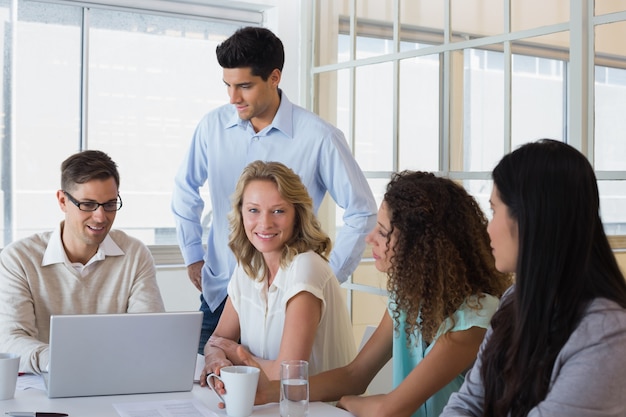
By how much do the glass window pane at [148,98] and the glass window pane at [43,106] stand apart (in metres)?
0.12

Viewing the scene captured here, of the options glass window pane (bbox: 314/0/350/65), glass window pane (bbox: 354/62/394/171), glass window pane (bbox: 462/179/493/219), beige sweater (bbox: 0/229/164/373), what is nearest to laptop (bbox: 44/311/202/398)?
beige sweater (bbox: 0/229/164/373)

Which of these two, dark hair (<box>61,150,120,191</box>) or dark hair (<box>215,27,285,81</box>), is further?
dark hair (<box>215,27,285,81</box>)

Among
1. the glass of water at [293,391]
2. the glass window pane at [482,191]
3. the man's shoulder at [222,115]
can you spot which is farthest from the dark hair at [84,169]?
the glass window pane at [482,191]

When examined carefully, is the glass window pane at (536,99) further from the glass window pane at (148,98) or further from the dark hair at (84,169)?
the glass window pane at (148,98)

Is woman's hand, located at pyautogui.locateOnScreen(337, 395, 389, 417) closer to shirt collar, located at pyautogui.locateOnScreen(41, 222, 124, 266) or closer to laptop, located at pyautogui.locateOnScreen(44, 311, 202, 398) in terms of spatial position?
laptop, located at pyautogui.locateOnScreen(44, 311, 202, 398)

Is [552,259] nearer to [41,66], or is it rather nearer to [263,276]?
[263,276]

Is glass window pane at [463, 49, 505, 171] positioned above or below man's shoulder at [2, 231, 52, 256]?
above

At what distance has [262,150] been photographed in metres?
3.10

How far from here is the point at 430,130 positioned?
3.43 m

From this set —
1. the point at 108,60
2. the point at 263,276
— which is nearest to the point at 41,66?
the point at 108,60

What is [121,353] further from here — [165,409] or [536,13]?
[536,13]

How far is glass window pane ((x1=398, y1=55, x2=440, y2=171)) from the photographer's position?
341cm

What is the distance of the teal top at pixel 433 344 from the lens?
187 cm

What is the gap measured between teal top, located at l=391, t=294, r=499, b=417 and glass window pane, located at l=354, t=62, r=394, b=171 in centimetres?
168
